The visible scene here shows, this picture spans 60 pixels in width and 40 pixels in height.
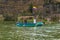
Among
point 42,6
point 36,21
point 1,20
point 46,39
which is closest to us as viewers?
point 46,39

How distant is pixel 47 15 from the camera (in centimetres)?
5369

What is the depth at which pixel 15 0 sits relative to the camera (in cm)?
5859

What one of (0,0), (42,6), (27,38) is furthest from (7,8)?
(27,38)

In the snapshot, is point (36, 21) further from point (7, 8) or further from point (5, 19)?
point (7, 8)

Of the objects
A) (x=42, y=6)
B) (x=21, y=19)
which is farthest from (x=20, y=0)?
(x=21, y=19)

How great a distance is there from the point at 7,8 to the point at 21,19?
47.4 ft

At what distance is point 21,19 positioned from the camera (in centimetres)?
4347

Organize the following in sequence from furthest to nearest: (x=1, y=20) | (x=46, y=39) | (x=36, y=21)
Answer: (x=1, y=20), (x=36, y=21), (x=46, y=39)

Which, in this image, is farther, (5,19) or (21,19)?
(5,19)

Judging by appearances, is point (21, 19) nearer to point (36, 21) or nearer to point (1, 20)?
point (36, 21)

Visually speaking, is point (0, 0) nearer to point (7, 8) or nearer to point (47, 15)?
point (7, 8)

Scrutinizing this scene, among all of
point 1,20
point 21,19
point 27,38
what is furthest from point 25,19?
point 27,38

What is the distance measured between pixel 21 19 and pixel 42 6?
14537 millimetres

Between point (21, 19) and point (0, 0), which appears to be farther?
point (0, 0)
